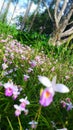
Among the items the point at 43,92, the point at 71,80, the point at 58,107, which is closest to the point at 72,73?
the point at 71,80

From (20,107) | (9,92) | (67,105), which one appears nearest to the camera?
(9,92)

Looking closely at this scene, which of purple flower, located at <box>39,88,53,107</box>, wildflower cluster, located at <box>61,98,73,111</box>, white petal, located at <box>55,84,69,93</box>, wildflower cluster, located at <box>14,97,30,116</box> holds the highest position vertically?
wildflower cluster, located at <box>61,98,73,111</box>

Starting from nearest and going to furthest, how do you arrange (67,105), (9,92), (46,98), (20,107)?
(46,98) → (9,92) → (20,107) → (67,105)

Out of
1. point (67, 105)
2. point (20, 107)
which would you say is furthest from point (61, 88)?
point (67, 105)

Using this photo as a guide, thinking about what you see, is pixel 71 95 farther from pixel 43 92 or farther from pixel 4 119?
pixel 43 92

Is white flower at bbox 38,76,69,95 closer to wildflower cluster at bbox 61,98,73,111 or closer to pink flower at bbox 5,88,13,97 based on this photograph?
pink flower at bbox 5,88,13,97

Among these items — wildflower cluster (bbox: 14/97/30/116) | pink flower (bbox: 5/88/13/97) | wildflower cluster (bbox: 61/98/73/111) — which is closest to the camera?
pink flower (bbox: 5/88/13/97)

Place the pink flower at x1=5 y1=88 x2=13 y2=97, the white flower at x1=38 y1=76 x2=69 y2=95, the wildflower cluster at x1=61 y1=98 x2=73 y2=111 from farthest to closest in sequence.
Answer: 1. the wildflower cluster at x1=61 y1=98 x2=73 y2=111
2. the pink flower at x1=5 y1=88 x2=13 y2=97
3. the white flower at x1=38 y1=76 x2=69 y2=95

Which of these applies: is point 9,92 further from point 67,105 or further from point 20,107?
point 67,105

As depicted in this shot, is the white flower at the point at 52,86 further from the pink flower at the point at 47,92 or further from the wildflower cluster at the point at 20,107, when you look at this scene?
the wildflower cluster at the point at 20,107

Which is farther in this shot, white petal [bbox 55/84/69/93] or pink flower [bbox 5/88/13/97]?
pink flower [bbox 5/88/13/97]

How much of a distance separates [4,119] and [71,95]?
0.88m

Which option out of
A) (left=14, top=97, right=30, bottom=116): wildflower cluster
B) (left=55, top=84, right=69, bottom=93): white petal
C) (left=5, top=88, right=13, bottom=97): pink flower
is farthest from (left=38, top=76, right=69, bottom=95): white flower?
(left=14, top=97, right=30, bottom=116): wildflower cluster

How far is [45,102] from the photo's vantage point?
1123mm
